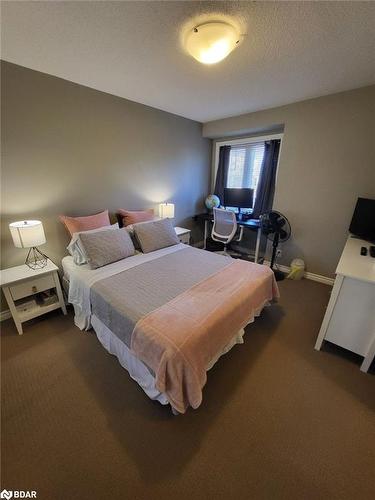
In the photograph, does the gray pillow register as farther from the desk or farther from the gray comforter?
the desk

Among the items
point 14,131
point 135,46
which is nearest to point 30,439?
point 14,131

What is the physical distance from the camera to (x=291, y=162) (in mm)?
2945

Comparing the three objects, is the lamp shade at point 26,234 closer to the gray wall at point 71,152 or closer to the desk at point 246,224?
the gray wall at point 71,152

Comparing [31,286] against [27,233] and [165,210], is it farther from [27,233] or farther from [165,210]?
[165,210]


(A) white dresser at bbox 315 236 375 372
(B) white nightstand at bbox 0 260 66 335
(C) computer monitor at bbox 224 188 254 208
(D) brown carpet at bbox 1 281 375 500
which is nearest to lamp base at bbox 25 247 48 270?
(B) white nightstand at bbox 0 260 66 335

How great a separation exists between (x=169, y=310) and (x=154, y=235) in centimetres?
132

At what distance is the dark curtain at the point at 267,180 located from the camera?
10.8ft

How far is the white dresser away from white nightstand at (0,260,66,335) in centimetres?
263

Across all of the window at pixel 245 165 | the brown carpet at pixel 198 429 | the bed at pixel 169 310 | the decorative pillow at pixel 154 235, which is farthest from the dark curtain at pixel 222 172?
the brown carpet at pixel 198 429

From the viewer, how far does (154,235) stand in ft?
8.41

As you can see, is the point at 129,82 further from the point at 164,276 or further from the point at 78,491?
the point at 78,491

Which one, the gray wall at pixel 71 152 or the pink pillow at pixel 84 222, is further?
the pink pillow at pixel 84 222

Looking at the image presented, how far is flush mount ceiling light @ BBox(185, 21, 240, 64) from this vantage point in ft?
4.33

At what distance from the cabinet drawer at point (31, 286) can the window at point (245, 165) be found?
3423mm
